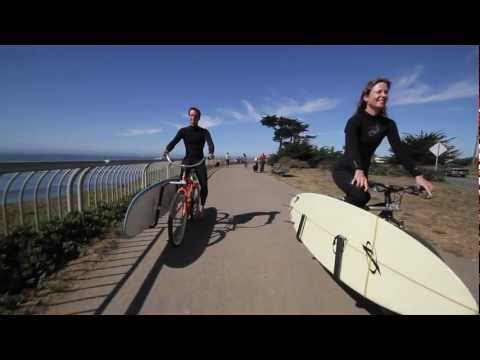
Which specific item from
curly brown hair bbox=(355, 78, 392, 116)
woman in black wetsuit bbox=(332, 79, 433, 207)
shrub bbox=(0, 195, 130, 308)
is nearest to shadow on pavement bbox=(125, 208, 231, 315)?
shrub bbox=(0, 195, 130, 308)

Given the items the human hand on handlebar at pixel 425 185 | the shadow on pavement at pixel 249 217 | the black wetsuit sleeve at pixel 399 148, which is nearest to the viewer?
the human hand on handlebar at pixel 425 185

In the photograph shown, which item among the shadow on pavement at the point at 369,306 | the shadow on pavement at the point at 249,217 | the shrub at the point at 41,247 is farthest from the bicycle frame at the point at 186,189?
the shadow on pavement at the point at 369,306

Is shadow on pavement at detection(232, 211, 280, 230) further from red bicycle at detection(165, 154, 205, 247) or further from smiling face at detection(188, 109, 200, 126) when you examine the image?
smiling face at detection(188, 109, 200, 126)

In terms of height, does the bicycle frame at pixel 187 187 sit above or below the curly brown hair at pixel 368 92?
below

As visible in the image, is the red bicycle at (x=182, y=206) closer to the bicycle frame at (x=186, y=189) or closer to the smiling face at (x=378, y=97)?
the bicycle frame at (x=186, y=189)

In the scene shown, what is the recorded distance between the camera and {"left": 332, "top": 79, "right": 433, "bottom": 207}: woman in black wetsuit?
2.27 meters

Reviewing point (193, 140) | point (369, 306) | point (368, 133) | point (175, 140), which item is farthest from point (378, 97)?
A: point (175, 140)

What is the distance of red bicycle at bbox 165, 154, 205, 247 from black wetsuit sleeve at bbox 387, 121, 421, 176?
2.89 meters

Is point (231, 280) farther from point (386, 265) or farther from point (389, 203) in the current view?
point (389, 203)

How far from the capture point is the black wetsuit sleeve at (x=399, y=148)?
2.20 m

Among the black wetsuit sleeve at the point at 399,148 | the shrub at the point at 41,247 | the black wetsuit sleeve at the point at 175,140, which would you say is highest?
the black wetsuit sleeve at the point at 175,140
